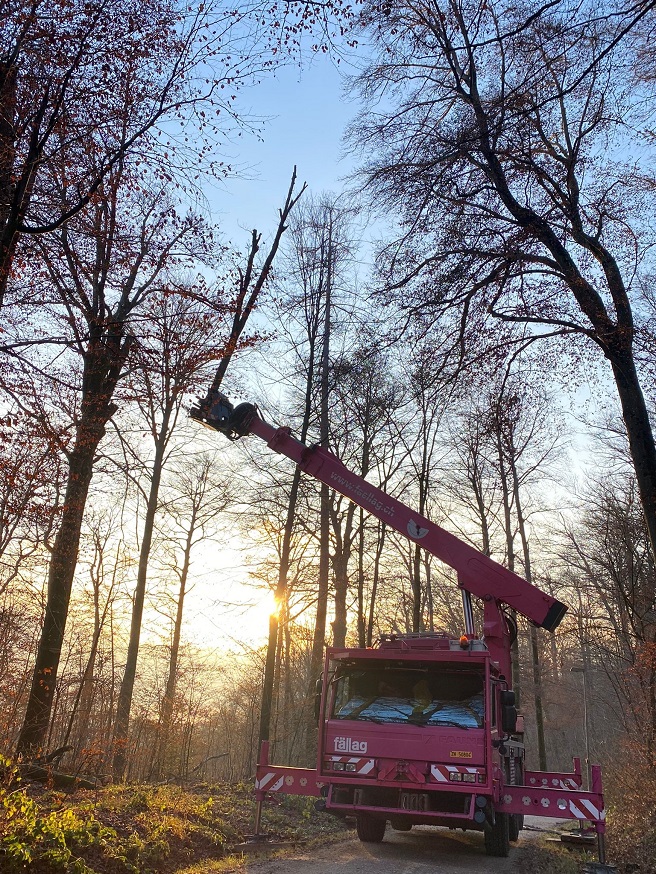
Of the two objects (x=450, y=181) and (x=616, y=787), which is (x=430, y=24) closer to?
(x=450, y=181)

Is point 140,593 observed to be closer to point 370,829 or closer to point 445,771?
point 370,829

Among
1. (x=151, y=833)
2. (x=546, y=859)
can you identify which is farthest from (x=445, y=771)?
(x=151, y=833)

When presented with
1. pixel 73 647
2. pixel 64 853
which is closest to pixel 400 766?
pixel 64 853

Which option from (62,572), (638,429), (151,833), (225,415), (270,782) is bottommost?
(151,833)

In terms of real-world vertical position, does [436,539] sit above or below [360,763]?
above

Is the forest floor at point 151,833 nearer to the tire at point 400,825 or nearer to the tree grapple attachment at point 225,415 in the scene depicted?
the tire at point 400,825

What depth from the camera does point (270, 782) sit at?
9906 mm

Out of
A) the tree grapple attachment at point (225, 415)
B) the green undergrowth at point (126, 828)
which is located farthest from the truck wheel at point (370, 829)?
the tree grapple attachment at point (225, 415)

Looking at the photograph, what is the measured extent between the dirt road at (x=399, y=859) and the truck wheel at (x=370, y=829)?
154 millimetres

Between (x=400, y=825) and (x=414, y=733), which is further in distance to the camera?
(x=400, y=825)

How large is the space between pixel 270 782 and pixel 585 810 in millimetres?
4181

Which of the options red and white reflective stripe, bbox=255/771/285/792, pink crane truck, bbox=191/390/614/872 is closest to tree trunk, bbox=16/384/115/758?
red and white reflective stripe, bbox=255/771/285/792

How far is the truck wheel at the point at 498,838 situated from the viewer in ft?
33.0

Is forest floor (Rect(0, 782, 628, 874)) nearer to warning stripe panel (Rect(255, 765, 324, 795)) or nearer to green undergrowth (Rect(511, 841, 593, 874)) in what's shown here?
green undergrowth (Rect(511, 841, 593, 874))
